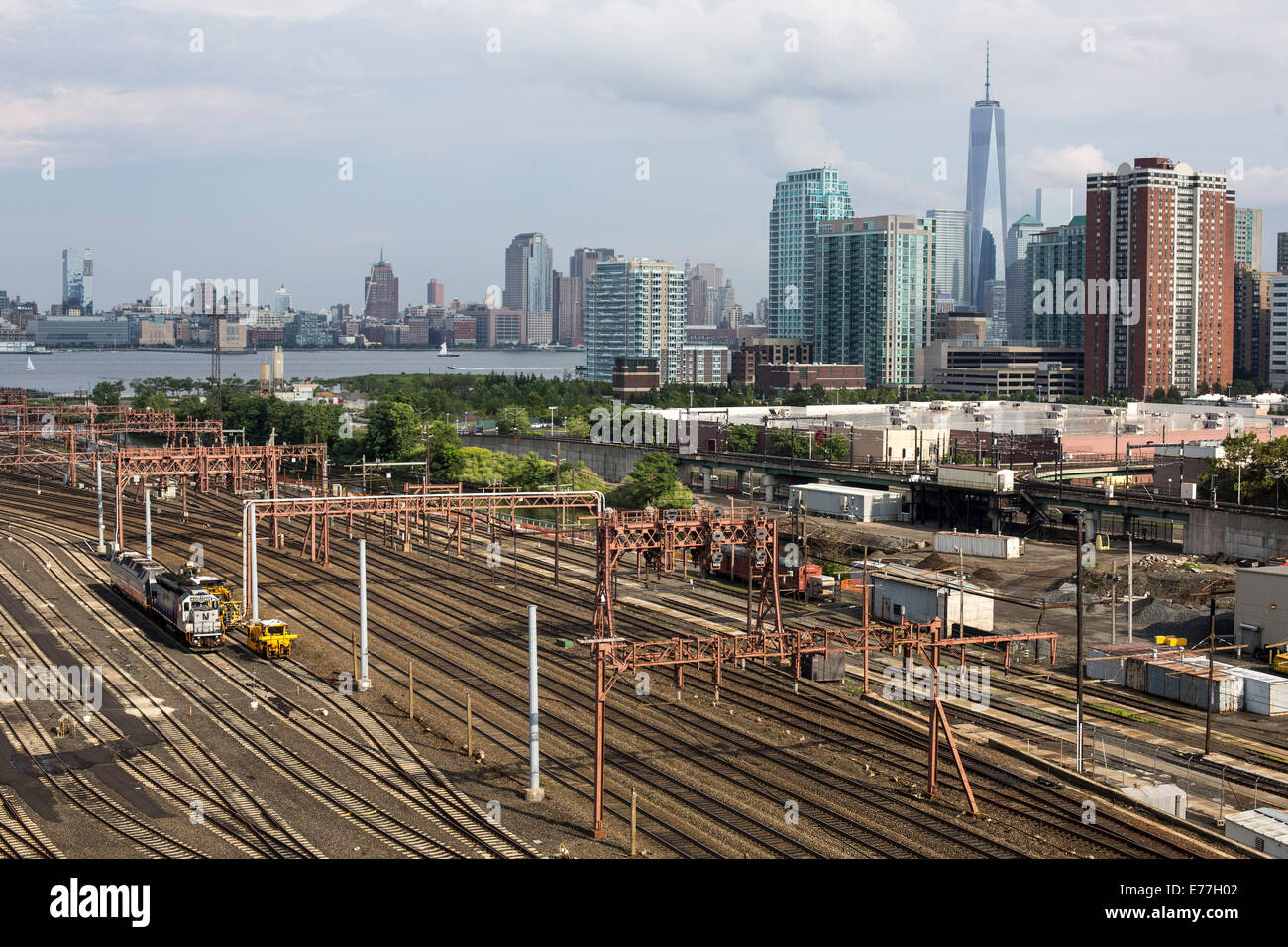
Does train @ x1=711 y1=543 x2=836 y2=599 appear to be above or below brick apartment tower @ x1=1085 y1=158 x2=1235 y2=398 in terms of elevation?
below

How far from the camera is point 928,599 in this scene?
40875mm

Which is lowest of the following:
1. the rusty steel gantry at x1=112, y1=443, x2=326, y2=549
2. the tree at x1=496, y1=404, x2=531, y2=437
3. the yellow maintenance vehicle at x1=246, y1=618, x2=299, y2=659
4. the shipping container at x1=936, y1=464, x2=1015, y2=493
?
the yellow maintenance vehicle at x1=246, y1=618, x2=299, y2=659

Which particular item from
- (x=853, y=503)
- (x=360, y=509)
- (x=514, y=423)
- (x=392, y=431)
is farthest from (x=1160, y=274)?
(x=360, y=509)

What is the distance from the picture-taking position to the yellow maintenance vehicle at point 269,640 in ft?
119

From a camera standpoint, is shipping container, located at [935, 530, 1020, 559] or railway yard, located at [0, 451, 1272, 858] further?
shipping container, located at [935, 530, 1020, 559]

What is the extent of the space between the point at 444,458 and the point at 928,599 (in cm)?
4983

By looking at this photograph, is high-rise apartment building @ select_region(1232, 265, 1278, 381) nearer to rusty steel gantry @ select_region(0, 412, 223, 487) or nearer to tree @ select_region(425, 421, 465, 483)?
tree @ select_region(425, 421, 465, 483)

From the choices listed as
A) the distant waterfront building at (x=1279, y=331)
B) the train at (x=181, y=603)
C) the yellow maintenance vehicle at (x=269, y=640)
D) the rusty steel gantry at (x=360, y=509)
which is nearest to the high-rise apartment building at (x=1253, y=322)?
the distant waterfront building at (x=1279, y=331)

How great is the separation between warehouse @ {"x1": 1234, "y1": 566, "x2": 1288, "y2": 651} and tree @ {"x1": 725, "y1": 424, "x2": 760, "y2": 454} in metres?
53.4

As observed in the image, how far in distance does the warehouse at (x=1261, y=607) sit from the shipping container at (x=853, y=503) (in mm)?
31892

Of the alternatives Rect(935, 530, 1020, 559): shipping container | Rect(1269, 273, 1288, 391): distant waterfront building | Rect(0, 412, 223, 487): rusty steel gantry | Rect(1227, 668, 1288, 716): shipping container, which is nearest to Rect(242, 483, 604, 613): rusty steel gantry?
Rect(935, 530, 1020, 559): shipping container

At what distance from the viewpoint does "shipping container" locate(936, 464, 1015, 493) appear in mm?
65312
